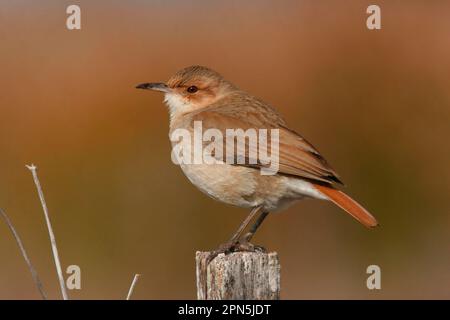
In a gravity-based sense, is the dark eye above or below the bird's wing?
above

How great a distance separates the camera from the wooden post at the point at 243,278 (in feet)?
16.9

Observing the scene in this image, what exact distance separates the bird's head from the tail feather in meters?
1.45

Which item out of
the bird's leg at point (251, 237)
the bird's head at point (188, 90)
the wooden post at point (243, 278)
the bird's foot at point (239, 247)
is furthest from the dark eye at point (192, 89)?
the wooden post at point (243, 278)

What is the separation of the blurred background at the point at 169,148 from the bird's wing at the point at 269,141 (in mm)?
3440

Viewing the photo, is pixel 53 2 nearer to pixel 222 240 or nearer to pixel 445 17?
pixel 222 240

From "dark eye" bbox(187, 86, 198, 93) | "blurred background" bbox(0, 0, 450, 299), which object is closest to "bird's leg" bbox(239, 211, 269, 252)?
"dark eye" bbox(187, 86, 198, 93)

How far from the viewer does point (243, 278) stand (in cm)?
519

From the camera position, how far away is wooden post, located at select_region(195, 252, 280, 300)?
202 inches

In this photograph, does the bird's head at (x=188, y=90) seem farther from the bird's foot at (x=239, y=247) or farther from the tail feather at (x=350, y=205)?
the tail feather at (x=350, y=205)

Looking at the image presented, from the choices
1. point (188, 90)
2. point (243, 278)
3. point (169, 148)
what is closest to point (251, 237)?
point (188, 90)

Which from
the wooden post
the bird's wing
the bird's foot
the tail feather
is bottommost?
the wooden post

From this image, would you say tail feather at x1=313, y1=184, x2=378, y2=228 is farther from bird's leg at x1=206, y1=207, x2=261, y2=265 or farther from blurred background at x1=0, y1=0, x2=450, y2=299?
blurred background at x1=0, y1=0, x2=450, y2=299

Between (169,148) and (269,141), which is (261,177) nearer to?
(269,141)

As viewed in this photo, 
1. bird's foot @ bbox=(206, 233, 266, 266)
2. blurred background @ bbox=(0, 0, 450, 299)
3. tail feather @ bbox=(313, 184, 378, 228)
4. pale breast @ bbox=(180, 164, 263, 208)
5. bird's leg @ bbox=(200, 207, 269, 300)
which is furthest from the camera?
blurred background @ bbox=(0, 0, 450, 299)
